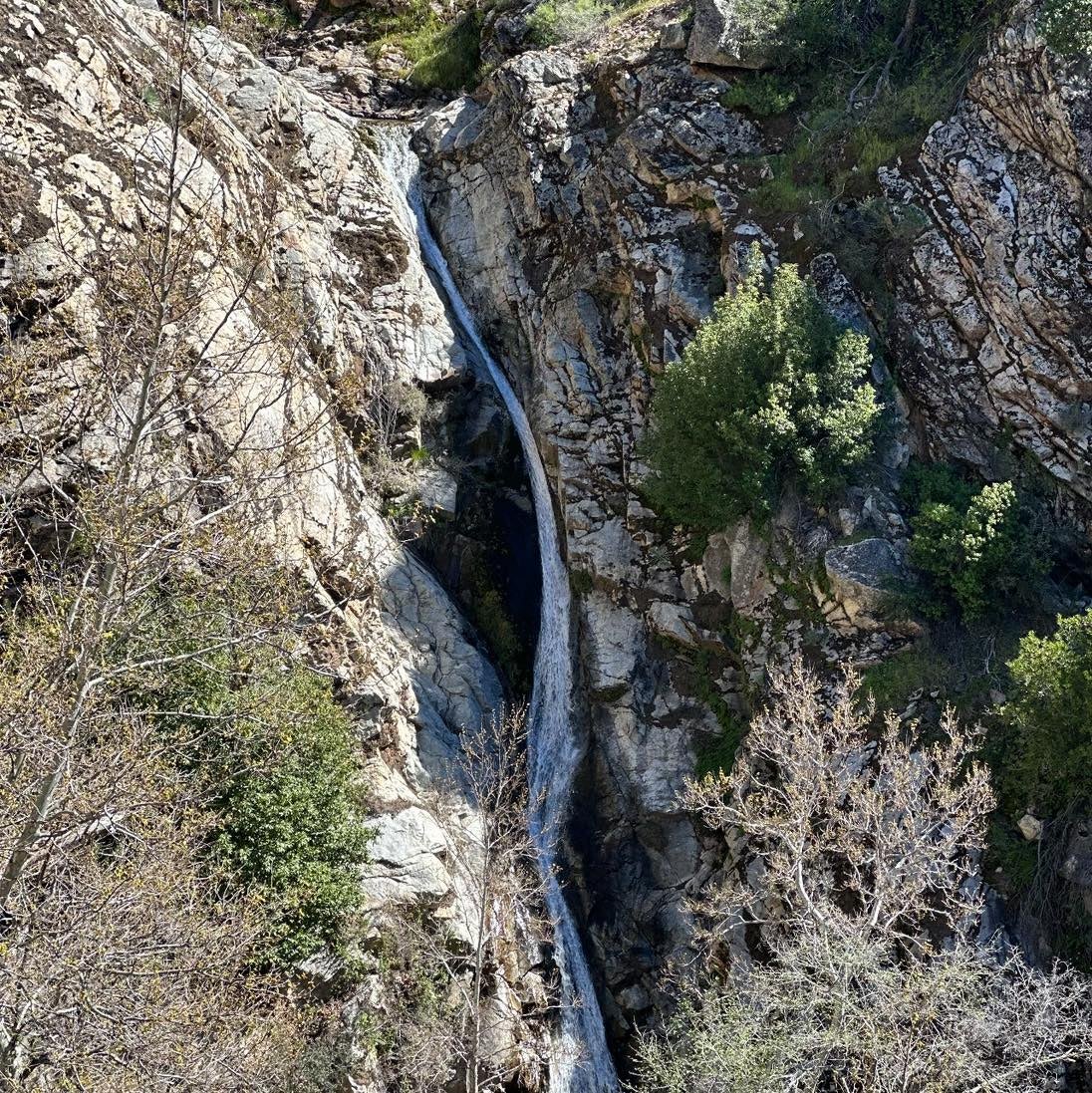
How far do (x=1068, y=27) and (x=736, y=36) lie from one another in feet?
23.1

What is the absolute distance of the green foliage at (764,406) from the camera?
15.7 m

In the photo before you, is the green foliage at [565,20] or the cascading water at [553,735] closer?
the cascading water at [553,735]

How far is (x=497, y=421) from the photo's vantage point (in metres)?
20.4

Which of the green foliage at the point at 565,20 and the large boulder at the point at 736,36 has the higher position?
the green foliage at the point at 565,20

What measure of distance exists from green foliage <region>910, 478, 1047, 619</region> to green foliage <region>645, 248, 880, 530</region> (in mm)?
1796

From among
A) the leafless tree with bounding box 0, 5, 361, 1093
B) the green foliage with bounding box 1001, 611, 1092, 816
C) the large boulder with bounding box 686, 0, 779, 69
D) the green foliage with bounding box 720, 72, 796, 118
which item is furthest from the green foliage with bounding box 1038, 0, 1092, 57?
the leafless tree with bounding box 0, 5, 361, 1093

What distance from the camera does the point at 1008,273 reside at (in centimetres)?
1606

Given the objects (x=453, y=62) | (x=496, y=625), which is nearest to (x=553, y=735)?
(x=496, y=625)

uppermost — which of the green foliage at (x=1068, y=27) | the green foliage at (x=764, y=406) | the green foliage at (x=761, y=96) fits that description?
the green foliage at (x=761, y=96)

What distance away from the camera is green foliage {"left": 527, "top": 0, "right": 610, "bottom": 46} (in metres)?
24.2

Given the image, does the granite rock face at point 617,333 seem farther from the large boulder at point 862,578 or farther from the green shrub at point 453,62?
the green shrub at point 453,62

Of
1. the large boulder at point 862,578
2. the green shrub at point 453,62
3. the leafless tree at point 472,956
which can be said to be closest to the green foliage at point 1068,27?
the large boulder at point 862,578

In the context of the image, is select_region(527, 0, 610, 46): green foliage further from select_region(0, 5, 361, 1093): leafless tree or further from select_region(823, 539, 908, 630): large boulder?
select_region(823, 539, 908, 630): large boulder

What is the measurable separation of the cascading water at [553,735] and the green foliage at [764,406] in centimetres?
363
